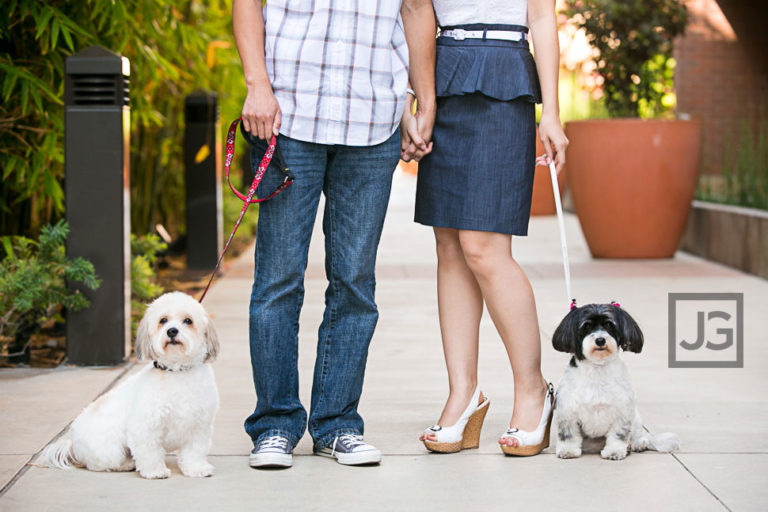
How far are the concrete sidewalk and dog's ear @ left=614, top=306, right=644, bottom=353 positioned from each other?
0.37 m

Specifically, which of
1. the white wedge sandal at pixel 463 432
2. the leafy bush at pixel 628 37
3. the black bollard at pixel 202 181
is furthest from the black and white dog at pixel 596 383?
the leafy bush at pixel 628 37

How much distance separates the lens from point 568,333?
3.27 meters

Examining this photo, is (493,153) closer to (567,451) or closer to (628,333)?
(628,333)

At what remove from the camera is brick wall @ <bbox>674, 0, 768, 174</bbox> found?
37.6 feet

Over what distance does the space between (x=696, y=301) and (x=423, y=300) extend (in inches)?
65.0

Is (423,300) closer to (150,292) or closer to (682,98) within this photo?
(150,292)

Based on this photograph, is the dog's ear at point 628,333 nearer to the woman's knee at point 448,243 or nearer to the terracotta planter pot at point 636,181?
the woman's knee at point 448,243

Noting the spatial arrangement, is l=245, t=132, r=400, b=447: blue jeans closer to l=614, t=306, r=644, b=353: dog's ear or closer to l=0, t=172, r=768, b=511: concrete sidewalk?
l=0, t=172, r=768, b=511: concrete sidewalk

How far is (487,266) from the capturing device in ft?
11.1

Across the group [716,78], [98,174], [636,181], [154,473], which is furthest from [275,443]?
[716,78]

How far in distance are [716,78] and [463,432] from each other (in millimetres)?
9151

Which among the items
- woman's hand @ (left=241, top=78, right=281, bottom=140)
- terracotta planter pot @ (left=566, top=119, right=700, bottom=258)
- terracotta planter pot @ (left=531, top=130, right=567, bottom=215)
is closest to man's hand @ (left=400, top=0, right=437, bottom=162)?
woman's hand @ (left=241, top=78, right=281, bottom=140)

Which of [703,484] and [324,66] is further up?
[324,66]

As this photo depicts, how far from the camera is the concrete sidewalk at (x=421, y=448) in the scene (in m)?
2.96
